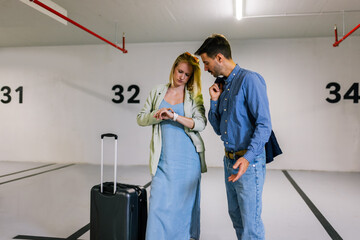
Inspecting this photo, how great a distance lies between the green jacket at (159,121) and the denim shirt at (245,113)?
347 millimetres

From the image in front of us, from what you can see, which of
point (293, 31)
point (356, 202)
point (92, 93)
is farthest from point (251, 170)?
point (92, 93)

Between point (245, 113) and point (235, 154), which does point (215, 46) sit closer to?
point (245, 113)

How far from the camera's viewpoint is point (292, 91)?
5.93 m

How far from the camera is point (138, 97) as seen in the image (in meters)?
6.39

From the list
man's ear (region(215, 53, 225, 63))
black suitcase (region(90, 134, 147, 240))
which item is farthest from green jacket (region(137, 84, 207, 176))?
man's ear (region(215, 53, 225, 63))

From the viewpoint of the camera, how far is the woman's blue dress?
6.18 feet

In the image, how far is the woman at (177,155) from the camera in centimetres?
189

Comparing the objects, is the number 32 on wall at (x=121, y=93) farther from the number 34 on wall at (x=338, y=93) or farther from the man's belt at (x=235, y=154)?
the man's belt at (x=235, y=154)

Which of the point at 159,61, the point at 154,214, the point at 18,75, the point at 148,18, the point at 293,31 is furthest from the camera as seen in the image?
the point at 18,75

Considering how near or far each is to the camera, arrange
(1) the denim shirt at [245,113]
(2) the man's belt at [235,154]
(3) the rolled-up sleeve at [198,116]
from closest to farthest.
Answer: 1. (1) the denim shirt at [245,113]
2. (2) the man's belt at [235,154]
3. (3) the rolled-up sleeve at [198,116]

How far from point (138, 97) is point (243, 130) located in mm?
5077

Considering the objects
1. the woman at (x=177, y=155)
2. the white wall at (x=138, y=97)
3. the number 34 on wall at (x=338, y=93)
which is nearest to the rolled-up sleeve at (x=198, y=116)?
the woman at (x=177, y=155)

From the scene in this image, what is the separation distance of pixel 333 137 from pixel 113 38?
16.4ft

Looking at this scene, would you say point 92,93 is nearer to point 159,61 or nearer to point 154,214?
point 159,61
